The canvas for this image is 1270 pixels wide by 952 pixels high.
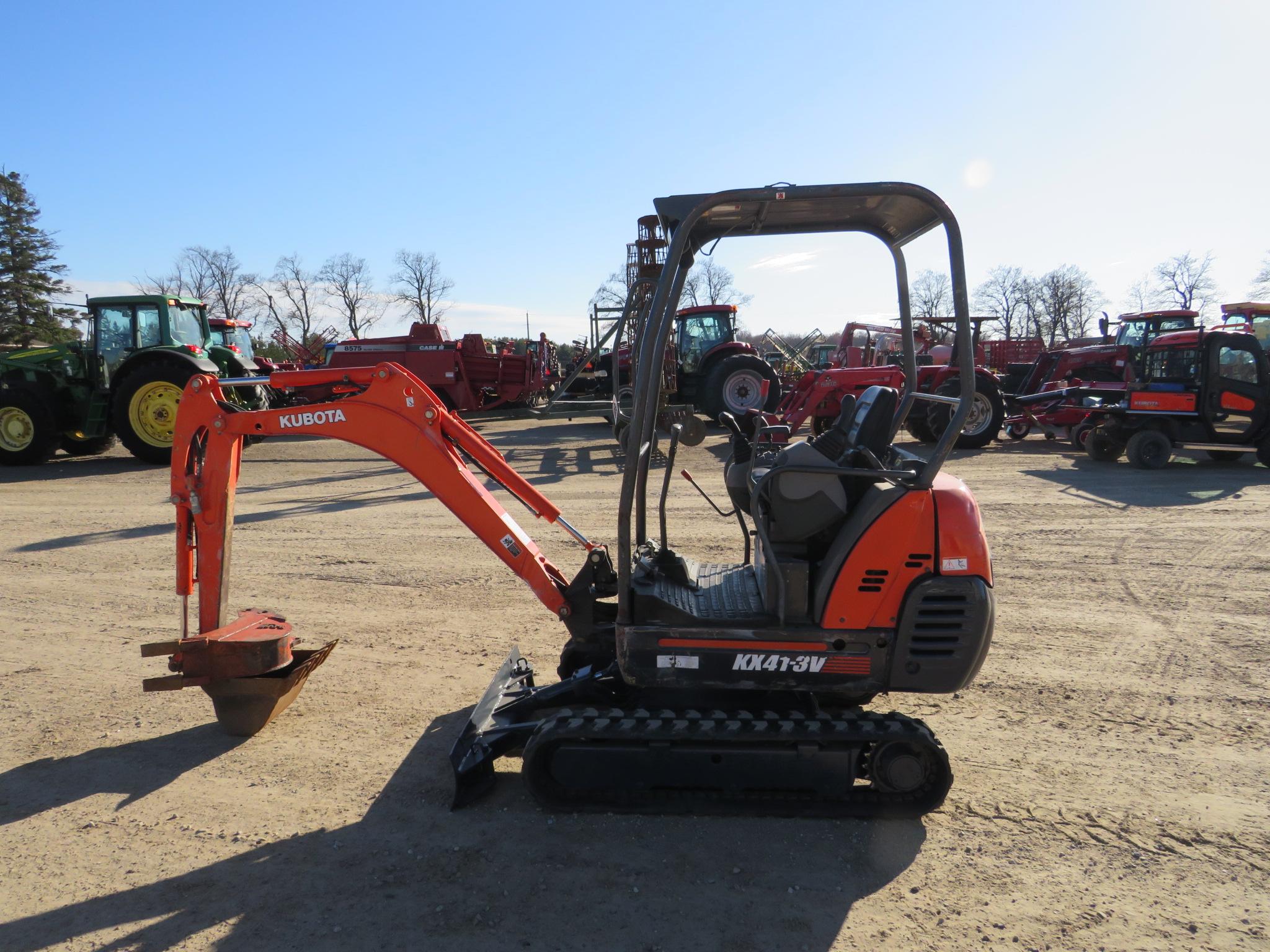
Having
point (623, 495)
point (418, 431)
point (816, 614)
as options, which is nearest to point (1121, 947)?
point (816, 614)

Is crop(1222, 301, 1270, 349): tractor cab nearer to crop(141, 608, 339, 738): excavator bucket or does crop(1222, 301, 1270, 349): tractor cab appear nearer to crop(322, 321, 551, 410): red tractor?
crop(322, 321, 551, 410): red tractor

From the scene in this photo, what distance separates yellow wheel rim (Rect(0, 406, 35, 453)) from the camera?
13289 millimetres

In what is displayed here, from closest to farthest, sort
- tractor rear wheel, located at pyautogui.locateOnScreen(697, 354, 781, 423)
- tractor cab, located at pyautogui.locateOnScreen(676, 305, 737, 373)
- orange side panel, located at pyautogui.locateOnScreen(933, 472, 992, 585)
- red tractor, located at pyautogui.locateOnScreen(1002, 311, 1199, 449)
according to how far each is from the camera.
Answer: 1. orange side panel, located at pyautogui.locateOnScreen(933, 472, 992, 585)
2. red tractor, located at pyautogui.locateOnScreen(1002, 311, 1199, 449)
3. tractor rear wheel, located at pyautogui.locateOnScreen(697, 354, 781, 423)
4. tractor cab, located at pyautogui.locateOnScreen(676, 305, 737, 373)

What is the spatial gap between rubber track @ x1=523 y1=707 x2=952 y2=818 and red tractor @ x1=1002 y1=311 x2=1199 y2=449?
11812 millimetres

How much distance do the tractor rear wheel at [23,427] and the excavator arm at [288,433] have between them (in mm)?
12129

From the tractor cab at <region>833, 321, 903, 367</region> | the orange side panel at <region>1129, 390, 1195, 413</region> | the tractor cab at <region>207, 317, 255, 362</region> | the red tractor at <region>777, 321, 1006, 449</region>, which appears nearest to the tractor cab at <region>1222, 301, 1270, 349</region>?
the orange side panel at <region>1129, 390, 1195, 413</region>

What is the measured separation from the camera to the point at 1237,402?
11.8m

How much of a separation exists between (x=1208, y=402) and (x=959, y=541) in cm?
1129

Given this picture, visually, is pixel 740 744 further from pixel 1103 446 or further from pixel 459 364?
pixel 459 364

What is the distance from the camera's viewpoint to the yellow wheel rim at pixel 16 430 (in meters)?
13.3

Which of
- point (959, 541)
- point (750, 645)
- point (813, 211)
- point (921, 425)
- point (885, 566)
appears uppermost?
point (813, 211)

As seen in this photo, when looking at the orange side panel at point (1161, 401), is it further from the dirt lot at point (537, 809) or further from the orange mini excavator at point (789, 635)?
the orange mini excavator at point (789, 635)

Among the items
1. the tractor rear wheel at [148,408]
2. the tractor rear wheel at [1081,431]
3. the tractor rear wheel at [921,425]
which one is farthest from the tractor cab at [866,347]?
the tractor rear wheel at [148,408]

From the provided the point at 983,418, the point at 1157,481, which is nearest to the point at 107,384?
the point at 983,418
